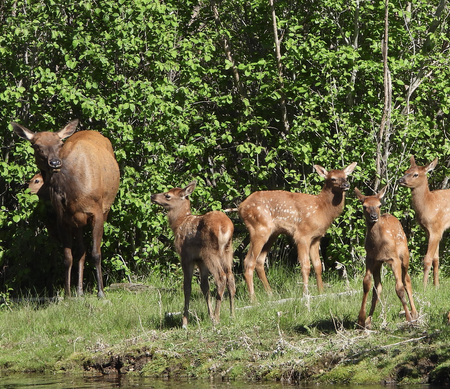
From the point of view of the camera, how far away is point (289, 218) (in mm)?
12234

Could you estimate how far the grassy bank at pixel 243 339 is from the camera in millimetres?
7867

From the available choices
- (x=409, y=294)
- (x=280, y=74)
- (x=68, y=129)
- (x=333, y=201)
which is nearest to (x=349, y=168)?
(x=333, y=201)

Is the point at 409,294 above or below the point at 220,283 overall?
below

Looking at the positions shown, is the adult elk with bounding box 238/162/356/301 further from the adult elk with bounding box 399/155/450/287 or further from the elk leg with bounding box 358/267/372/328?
the elk leg with bounding box 358/267/372/328

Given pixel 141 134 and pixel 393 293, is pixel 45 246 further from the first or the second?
pixel 393 293

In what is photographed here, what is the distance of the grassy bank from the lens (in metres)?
7.87

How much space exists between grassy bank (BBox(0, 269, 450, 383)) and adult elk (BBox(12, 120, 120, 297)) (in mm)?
1085

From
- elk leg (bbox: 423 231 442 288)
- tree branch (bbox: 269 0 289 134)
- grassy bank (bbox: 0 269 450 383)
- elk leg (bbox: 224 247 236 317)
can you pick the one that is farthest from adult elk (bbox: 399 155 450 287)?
elk leg (bbox: 224 247 236 317)

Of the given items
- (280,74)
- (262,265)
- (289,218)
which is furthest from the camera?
(280,74)

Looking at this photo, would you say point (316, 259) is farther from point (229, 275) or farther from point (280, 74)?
point (280, 74)

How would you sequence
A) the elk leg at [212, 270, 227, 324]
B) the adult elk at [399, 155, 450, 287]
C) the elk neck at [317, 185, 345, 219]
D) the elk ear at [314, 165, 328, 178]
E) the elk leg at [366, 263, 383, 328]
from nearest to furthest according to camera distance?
the elk leg at [366, 263, 383, 328]
the elk leg at [212, 270, 227, 324]
the elk neck at [317, 185, 345, 219]
the elk ear at [314, 165, 328, 178]
the adult elk at [399, 155, 450, 287]

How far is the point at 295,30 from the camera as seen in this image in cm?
1346

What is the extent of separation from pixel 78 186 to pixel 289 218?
Result: 10.2 feet

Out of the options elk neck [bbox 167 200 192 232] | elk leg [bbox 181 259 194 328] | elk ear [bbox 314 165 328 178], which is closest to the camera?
elk leg [bbox 181 259 194 328]
